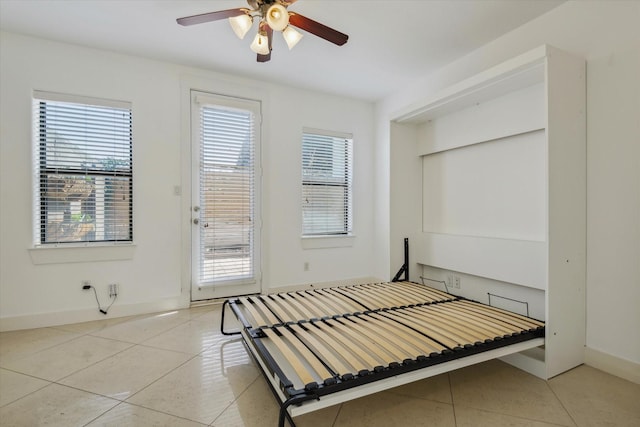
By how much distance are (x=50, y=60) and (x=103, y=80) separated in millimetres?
425

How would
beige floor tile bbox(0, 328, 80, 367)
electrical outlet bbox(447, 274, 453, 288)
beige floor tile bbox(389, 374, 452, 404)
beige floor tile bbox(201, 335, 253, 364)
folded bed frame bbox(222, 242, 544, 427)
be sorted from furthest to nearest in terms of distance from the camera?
electrical outlet bbox(447, 274, 453, 288)
beige floor tile bbox(0, 328, 80, 367)
beige floor tile bbox(201, 335, 253, 364)
beige floor tile bbox(389, 374, 452, 404)
folded bed frame bbox(222, 242, 544, 427)

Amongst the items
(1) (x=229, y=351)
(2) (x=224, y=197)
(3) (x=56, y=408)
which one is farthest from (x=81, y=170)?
(1) (x=229, y=351)

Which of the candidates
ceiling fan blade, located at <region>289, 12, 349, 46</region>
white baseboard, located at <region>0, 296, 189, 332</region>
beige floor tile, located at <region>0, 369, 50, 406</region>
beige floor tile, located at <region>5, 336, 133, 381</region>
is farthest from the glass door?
ceiling fan blade, located at <region>289, 12, 349, 46</region>

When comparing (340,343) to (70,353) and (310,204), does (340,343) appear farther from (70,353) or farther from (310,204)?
(310,204)

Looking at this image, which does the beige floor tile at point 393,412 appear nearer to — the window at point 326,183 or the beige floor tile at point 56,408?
the beige floor tile at point 56,408

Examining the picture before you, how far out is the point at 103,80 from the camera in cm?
308

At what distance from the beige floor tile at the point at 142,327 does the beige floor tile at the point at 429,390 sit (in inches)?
82.5

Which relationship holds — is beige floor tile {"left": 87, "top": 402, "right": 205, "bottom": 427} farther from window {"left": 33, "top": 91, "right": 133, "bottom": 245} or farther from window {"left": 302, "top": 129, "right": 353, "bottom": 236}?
window {"left": 302, "top": 129, "right": 353, "bottom": 236}

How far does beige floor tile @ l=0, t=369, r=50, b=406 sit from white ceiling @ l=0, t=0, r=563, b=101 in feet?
8.88

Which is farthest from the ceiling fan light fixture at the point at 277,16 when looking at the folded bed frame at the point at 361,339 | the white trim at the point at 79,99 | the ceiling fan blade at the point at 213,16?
the white trim at the point at 79,99

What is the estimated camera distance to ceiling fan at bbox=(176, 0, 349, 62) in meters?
1.87

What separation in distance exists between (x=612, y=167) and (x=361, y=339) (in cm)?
203

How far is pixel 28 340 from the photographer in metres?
2.56

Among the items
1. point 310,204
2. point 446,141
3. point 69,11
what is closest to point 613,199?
point 446,141
